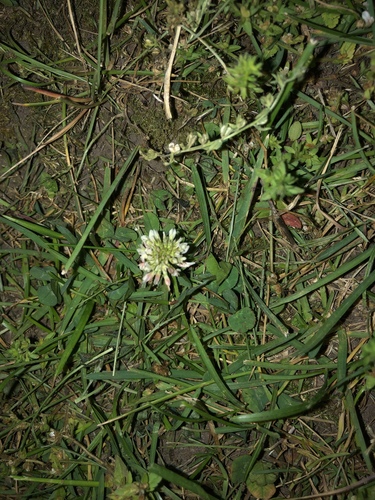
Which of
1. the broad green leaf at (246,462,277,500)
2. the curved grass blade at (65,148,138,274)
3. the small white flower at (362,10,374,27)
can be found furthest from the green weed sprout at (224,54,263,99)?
the broad green leaf at (246,462,277,500)

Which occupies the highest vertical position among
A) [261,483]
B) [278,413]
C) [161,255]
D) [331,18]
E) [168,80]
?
[331,18]

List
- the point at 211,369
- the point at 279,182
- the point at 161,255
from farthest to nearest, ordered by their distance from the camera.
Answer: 1. the point at 211,369
2. the point at 161,255
3. the point at 279,182

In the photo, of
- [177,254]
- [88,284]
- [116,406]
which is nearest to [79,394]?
[116,406]

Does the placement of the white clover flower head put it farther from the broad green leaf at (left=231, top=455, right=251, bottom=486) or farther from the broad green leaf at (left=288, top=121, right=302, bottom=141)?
the broad green leaf at (left=231, top=455, right=251, bottom=486)

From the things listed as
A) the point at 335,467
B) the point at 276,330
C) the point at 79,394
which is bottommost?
the point at 335,467

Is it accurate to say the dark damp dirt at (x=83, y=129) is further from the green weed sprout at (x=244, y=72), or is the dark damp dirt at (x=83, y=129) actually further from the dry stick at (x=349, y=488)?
the green weed sprout at (x=244, y=72)

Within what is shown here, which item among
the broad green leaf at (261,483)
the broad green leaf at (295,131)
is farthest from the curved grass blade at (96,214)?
the broad green leaf at (261,483)

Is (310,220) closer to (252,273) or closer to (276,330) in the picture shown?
(252,273)

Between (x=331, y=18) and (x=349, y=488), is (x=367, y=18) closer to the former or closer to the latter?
(x=331, y=18)

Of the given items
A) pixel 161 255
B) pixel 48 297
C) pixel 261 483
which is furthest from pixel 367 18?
pixel 261 483
